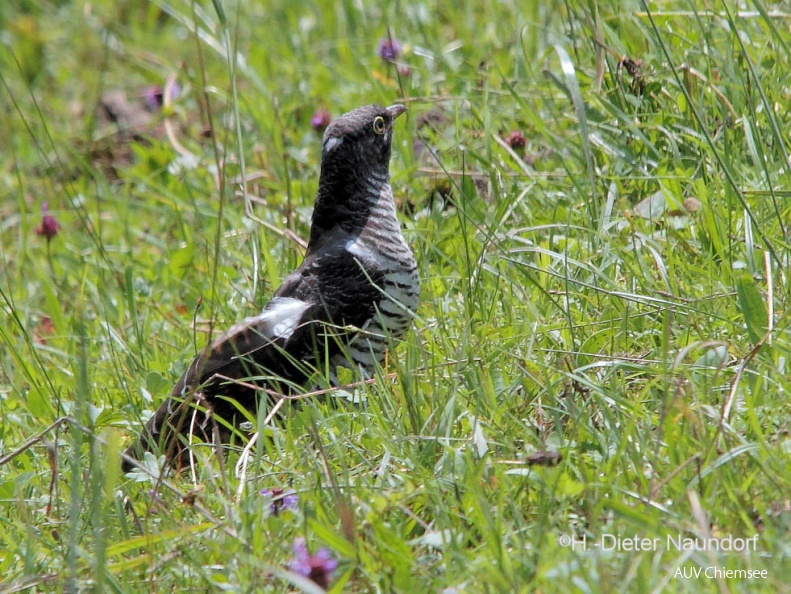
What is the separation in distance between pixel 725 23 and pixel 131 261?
266cm

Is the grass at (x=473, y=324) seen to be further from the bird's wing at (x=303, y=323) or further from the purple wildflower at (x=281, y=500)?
the bird's wing at (x=303, y=323)

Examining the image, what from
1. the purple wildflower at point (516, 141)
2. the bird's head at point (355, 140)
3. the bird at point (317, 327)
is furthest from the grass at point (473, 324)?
the bird's head at point (355, 140)

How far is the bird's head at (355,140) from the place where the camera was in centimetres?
360

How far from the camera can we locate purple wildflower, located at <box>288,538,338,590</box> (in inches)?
89.7

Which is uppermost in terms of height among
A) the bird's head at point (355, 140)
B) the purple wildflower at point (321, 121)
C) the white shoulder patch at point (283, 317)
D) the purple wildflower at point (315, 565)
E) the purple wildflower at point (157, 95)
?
the bird's head at point (355, 140)

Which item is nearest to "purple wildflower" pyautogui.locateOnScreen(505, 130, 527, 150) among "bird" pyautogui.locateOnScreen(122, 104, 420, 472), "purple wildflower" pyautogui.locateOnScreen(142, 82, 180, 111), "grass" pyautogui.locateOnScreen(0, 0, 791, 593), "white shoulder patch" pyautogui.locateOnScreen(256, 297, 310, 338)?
"grass" pyautogui.locateOnScreen(0, 0, 791, 593)

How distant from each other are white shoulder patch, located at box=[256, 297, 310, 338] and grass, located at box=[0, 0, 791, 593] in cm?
22

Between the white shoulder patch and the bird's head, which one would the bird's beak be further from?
the white shoulder patch

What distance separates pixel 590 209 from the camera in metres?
3.52

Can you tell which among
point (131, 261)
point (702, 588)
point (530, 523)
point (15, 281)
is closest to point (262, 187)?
point (131, 261)

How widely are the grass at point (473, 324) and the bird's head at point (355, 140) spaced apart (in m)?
0.32

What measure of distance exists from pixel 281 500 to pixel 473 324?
96cm

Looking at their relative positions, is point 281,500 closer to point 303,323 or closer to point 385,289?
point 303,323

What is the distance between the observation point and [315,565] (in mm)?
2281
